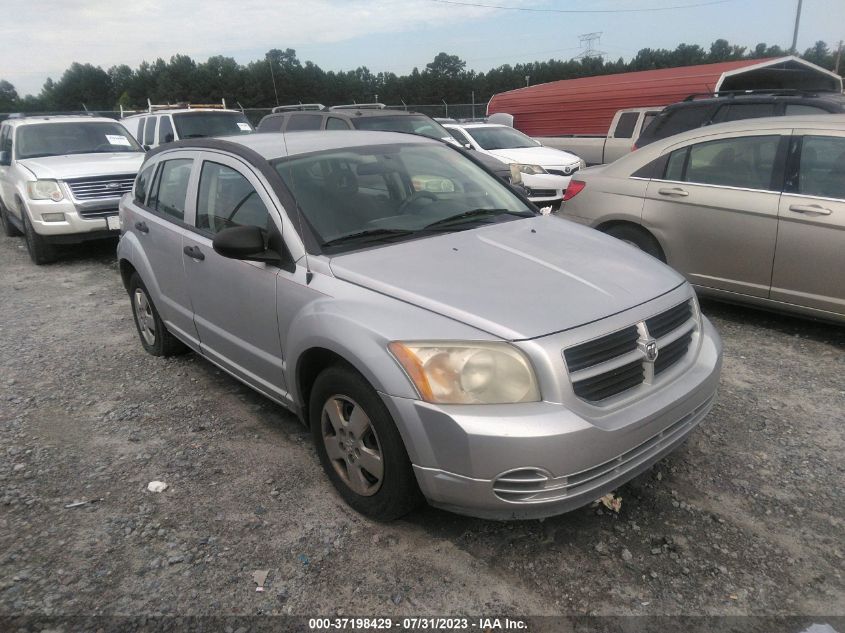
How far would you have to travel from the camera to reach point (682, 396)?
2.68 meters

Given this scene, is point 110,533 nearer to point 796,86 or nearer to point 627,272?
point 627,272

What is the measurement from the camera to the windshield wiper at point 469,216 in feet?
11.2

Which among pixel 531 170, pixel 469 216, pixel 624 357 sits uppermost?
pixel 469 216

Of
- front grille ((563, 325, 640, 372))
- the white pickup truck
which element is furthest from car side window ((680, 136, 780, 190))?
the white pickup truck

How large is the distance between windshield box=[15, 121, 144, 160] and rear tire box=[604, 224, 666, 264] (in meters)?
7.52

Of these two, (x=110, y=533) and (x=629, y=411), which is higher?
(x=629, y=411)

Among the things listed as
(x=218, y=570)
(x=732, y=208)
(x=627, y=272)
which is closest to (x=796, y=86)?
(x=732, y=208)

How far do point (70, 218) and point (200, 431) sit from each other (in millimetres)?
5765

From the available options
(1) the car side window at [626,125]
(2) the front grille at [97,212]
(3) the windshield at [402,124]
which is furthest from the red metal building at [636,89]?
(2) the front grille at [97,212]

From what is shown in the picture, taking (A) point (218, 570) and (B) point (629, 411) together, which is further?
(A) point (218, 570)

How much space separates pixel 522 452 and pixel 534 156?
10.4 meters

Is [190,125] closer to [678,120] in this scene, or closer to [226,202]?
[678,120]

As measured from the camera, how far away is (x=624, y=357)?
2555 millimetres

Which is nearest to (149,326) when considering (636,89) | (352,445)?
(352,445)
